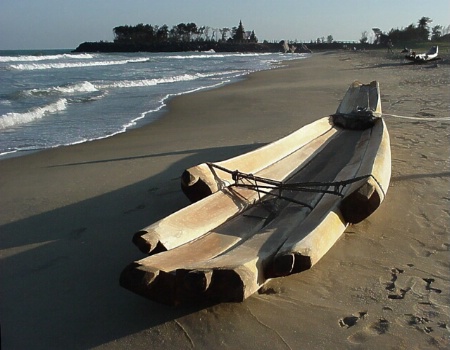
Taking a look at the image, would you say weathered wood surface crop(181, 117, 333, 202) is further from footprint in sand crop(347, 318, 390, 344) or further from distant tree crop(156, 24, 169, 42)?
distant tree crop(156, 24, 169, 42)

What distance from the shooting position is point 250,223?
329cm

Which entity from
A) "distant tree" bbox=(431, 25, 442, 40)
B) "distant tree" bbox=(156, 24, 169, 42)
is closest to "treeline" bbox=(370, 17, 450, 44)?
"distant tree" bbox=(431, 25, 442, 40)

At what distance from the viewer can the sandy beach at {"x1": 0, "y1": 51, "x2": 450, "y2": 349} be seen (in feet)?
7.76

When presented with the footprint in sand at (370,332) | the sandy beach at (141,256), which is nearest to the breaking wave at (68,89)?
the sandy beach at (141,256)

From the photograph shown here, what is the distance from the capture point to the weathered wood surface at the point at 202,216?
2.63 meters

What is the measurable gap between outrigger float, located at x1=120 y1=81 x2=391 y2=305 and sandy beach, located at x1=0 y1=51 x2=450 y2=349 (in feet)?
0.82

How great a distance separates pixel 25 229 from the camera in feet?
12.5

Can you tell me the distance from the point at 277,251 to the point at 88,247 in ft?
4.94

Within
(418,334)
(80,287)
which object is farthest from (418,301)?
(80,287)

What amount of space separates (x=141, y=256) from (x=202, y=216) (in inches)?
20.4

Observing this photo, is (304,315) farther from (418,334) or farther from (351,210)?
(351,210)

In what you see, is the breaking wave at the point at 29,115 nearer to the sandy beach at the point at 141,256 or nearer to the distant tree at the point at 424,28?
the sandy beach at the point at 141,256

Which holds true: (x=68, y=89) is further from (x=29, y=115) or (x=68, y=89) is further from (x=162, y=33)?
(x=162, y=33)

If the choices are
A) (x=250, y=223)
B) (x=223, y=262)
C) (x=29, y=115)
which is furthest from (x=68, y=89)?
(x=223, y=262)
